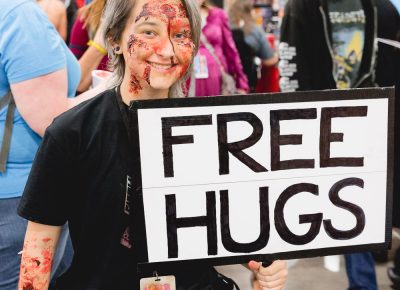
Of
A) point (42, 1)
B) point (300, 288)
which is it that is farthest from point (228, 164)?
point (42, 1)

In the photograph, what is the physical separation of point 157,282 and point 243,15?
3.40 metres

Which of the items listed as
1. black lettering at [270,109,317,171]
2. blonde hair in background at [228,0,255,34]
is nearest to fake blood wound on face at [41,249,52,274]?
black lettering at [270,109,317,171]

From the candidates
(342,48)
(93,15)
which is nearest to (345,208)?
(342,48)

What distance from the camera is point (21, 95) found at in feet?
5.30

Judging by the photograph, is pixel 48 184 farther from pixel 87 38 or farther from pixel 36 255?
pixel 87 38

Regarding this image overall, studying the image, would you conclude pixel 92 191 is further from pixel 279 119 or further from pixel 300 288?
pixel 300 288

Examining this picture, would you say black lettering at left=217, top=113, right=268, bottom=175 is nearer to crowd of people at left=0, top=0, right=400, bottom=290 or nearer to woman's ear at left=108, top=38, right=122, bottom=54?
crowd of people at left=0, top=0, right=400, bottom=290

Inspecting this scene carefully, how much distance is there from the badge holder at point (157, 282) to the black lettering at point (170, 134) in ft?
0.76

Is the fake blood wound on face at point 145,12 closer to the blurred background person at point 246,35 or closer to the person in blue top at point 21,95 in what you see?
the person in blue top at point 21,95

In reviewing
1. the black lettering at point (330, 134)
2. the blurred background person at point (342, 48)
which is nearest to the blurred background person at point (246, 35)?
the blurred background person at point (342, 48)

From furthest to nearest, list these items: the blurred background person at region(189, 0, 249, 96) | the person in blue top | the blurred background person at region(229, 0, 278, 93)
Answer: the blurred background person at region(229, 0, 278, 93)
the blurred background person at region(189, 0, 249, 96)
the person in blue top

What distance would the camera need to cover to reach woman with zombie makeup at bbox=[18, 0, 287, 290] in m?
1.21

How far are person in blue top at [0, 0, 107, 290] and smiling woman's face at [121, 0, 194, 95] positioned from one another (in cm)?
45

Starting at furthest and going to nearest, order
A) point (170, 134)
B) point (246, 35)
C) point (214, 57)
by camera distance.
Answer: point (246, 35) → point (214, 57) → point (170, 134)
